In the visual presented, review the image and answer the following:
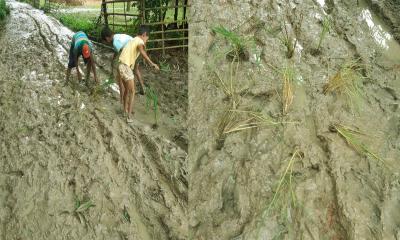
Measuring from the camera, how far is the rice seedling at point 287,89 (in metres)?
2.69

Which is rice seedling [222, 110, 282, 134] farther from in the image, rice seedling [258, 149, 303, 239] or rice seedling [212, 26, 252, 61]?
rice seedling [212, 26, 252, 61]

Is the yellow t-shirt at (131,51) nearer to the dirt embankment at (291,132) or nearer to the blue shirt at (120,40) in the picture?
the blue shirt at (120,40)

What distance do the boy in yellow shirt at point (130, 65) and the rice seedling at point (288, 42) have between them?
110 centimetres

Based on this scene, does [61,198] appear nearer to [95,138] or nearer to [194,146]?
[95,138]

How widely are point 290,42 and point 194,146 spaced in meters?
1.27

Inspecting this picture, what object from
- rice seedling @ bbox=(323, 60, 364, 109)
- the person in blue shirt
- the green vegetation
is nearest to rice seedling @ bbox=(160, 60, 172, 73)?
the person in blue shirt

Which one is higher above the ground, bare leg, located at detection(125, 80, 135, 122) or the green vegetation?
the green vegetation

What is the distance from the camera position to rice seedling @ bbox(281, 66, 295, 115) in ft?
8.83

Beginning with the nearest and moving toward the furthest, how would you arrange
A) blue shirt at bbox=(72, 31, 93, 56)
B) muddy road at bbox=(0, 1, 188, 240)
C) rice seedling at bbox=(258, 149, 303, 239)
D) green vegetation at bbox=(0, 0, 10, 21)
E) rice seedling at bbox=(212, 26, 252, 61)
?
1. rice seedling at bbox=(258, 149, 303, 239)
2. muddy road at bbox=(0, 1, 188, 240)
3. blue shirt at bbox=(72, 31, 93, 56)
4. rice seedling at bbox=(212, 26, 252, 61)
5. green vegetation at bbox=(0, 0, 10, 21)

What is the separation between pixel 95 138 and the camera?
286 cm

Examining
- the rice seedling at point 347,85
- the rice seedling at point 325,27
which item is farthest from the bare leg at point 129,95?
the rice seedling at point 325,27

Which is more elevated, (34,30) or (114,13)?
(114,13)

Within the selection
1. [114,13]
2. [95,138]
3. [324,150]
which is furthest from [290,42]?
[95,138]

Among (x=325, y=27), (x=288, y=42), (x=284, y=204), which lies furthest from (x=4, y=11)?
(x=284, y=204)
